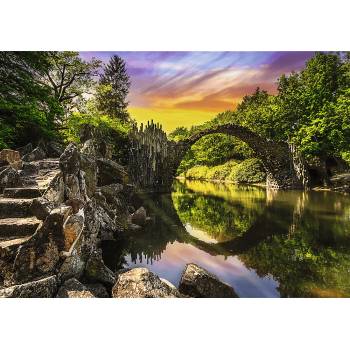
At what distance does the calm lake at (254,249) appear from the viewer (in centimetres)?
421

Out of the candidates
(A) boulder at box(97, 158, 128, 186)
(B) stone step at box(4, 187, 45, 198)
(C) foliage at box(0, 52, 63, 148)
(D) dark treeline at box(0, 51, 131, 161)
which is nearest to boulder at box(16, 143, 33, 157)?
(D) dark treeline at box(0, 51, 131, 161)

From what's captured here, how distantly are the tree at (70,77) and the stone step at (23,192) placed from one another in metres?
8.09

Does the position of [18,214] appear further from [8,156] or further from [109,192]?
[109,192]

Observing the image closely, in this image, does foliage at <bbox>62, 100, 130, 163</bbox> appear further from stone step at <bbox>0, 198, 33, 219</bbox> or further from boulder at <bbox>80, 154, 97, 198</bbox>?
stone step at <bbox>0, 198, 33, 219</bbox>

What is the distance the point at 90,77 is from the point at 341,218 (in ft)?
35.3

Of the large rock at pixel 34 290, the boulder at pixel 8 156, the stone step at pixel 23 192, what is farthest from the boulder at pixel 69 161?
the large rock at pixel 34 290

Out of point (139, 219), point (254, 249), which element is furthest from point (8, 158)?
point (254, 249)

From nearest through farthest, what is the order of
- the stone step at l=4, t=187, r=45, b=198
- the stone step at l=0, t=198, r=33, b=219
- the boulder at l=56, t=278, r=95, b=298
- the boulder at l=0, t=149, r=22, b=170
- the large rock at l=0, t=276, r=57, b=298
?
the large rock at l=0, t=276, r=57, b=298
the boulder at l=56, t=278, r=95, b=298
the stone step at l=0, t=198, r=33, b=219
the stone step at l=4, t=187, r=45, b=198
the boulder at l=0, t=149, r=22, b=170

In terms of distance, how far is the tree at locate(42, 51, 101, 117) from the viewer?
12.5 metres

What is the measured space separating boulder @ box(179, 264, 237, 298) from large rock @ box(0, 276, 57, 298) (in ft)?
4.71

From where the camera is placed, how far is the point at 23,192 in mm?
4945

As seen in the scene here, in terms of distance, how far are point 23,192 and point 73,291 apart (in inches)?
86.4
